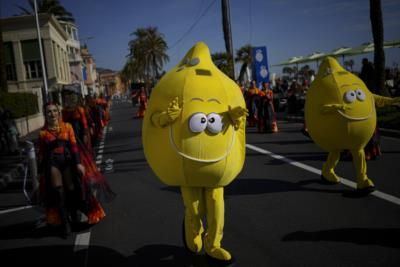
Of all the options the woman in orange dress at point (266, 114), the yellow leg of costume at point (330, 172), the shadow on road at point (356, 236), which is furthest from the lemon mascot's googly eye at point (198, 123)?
the woman in orange dress at point (266, 114)

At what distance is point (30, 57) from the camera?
46.0 meters

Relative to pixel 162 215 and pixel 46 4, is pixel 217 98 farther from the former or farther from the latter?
pixel 46 4

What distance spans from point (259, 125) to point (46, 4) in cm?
4804

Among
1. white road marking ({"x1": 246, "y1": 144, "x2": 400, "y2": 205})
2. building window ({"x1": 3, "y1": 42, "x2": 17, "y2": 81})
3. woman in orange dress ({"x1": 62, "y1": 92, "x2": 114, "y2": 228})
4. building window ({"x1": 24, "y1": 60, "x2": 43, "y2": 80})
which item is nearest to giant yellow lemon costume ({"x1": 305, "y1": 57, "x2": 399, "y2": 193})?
white road marking ({"x1": 246, "y1": 144, "x2": 400, "y2": 205})

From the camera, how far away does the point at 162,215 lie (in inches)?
216

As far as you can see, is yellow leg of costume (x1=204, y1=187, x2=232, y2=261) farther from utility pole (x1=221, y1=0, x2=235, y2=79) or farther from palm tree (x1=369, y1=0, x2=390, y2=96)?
utility pole (x1=221, y1=0, x2=235, y2=79)

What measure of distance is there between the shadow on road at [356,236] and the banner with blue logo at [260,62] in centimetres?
1452

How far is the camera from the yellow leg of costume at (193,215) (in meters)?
3.63

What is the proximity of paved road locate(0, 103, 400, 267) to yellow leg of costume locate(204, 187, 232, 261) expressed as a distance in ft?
0.93

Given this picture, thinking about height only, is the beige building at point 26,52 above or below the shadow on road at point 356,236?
above

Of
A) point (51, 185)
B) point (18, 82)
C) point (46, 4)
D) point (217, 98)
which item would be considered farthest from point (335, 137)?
point (46, 4)

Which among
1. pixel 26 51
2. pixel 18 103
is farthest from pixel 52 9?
pixel 18 103

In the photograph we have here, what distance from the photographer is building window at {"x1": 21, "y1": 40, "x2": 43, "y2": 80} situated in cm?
4594

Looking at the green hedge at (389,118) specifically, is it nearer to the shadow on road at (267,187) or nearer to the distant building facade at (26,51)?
the shadow on road at (267,187)
